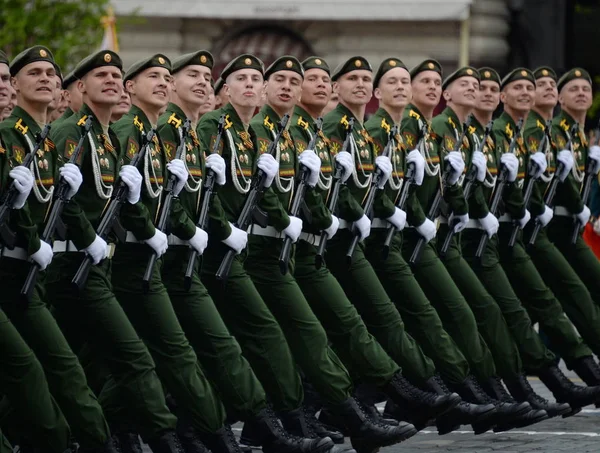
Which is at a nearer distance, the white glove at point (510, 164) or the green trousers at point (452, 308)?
the green trousers at point (452, 308)

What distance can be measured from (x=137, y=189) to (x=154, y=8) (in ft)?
50.9

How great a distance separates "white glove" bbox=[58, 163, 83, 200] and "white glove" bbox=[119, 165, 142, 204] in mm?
305

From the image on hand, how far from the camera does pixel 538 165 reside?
1172 centimetres

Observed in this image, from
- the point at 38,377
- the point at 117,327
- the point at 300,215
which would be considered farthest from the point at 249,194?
the point at 38,377

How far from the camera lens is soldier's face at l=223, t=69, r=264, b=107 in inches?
386

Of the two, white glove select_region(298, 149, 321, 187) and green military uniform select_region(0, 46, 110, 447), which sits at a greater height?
white glove select_region(298, 149, 321, 187)

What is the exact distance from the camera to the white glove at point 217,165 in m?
9.36

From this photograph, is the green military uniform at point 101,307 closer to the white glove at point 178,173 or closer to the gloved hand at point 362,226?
the white glove at point 178,173

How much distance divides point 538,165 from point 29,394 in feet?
14.9

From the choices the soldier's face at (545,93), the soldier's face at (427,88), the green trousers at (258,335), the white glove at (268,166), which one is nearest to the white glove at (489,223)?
the soldier's face at (427,88)

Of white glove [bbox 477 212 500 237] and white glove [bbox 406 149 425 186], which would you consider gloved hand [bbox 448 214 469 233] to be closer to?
white glove [bbox 477 212 500 237]

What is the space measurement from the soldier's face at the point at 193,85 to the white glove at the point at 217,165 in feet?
1.07

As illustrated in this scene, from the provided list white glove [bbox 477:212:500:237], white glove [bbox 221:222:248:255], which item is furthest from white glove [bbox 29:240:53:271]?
white glove [bbox 477:212:500:237]

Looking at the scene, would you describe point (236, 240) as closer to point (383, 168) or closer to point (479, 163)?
point (383, 168)
